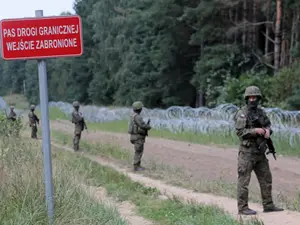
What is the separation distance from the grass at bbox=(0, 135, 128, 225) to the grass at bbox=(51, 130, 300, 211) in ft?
11.3

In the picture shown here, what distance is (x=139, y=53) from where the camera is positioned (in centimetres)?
5531

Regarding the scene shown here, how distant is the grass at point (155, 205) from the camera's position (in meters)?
7.27

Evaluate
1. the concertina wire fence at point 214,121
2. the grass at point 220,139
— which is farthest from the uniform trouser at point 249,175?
the grass at point 220,139

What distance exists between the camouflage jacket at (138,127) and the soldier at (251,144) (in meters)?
5.92

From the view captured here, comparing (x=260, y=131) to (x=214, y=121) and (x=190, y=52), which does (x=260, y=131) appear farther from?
(x=190, y=52)

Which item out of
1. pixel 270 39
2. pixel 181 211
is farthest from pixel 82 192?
pixel 270 39

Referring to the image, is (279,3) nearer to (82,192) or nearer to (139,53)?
(139,53)

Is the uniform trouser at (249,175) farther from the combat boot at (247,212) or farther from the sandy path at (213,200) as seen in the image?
the sandy path at (213,200)

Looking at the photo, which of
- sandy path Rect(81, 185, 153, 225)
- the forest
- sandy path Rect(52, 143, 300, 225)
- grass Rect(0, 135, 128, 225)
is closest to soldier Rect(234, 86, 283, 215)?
sandy path Rect(52, 143, 300, 225)

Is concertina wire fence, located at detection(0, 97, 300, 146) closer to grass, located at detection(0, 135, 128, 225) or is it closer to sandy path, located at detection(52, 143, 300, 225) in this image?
sandy path, located at detection(52, 143, 300, 225)

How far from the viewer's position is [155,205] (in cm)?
927

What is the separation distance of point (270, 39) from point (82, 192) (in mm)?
31155

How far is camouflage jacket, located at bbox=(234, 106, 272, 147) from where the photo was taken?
7.52 m

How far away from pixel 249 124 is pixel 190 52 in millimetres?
42536
